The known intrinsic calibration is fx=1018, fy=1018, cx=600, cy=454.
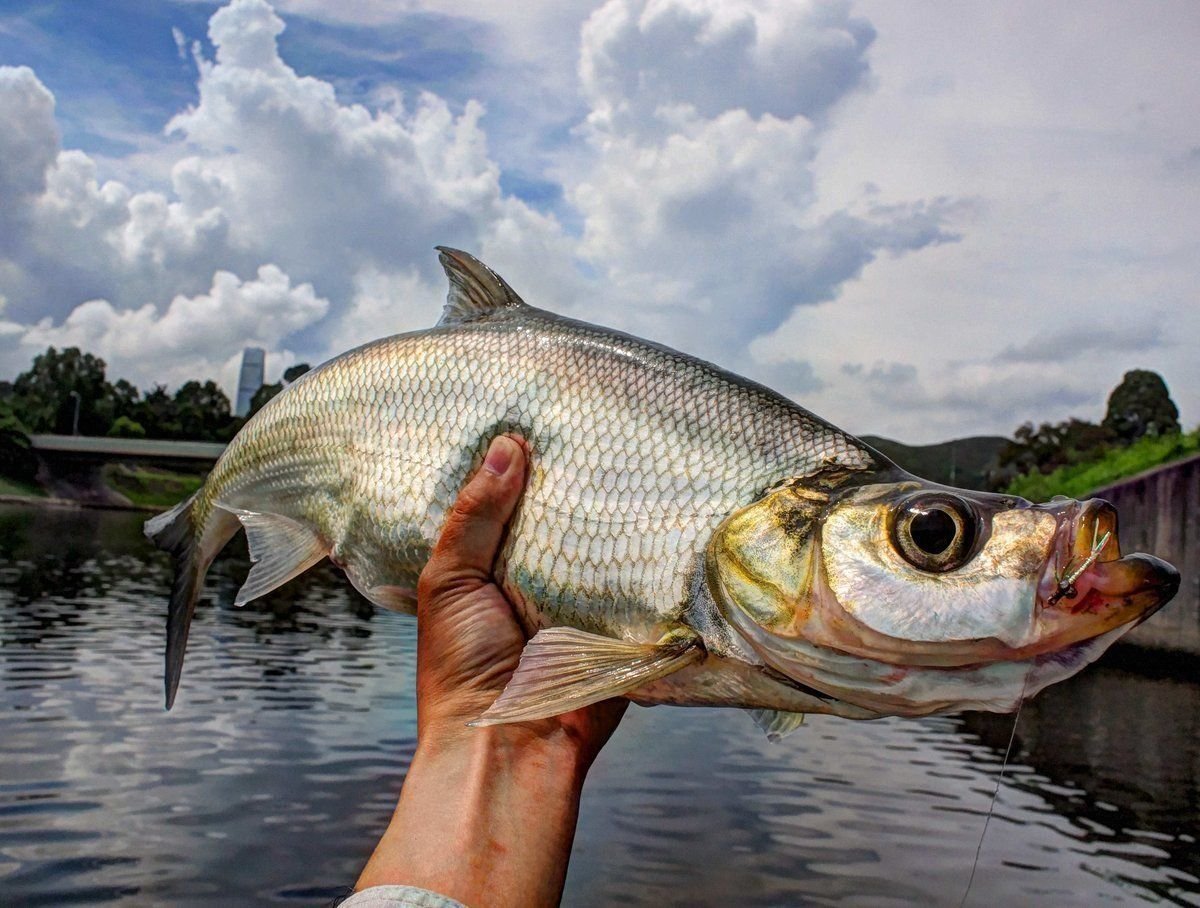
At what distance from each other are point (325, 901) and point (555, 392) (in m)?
12.8

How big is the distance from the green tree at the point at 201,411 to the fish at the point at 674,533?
134075 millimetres

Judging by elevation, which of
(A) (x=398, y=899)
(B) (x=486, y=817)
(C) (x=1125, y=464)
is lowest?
(A) (x=398, y=899)

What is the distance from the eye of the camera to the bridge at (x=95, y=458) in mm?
77688

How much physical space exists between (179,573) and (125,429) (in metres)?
136

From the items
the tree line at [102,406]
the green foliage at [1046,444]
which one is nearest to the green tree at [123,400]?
the tree line at [102,406]

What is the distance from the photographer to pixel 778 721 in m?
3.47

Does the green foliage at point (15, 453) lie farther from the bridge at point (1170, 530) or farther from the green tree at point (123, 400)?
the bridge at point (1170, 530)

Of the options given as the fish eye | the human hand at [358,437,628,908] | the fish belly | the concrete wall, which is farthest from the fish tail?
the concrete wall

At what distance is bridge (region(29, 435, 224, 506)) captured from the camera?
77688 mm

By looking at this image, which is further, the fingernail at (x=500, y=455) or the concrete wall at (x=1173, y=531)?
the concrete wall at (x=1173, y=531)

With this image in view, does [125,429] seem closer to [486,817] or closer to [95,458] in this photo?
[95,458]

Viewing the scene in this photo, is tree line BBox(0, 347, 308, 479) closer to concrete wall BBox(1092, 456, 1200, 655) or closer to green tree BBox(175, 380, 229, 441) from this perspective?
green tree BBox(175, 380, 229, 441)

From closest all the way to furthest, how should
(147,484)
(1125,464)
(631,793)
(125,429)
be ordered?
1. (631,793)
2. (1125,464)
3. (147,484)
4. (125,429)

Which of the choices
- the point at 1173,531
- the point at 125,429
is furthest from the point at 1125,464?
the point at 125,429
